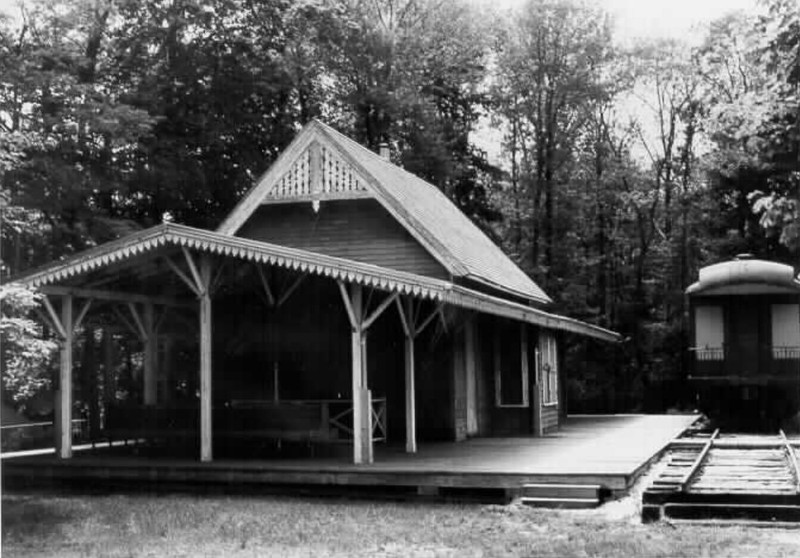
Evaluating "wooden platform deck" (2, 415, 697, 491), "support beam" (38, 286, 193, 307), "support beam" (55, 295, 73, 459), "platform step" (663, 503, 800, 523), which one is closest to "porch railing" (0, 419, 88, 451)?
"wooden platform deck" (2, 415, 697, 491)

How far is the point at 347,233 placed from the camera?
1861cm

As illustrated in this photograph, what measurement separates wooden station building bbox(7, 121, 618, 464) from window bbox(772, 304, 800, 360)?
6.71 m

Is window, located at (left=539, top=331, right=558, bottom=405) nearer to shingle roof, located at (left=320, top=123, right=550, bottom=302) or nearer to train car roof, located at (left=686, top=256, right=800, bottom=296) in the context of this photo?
shingle roof, located at (left=320, top=123, right=550, bottom=302)

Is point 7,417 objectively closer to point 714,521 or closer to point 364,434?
point 364,434

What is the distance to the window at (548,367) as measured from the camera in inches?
834

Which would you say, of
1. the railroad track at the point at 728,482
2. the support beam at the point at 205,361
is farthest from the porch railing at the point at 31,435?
the railroad track at the point at 728,482

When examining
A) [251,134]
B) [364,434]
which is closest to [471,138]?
[251,134]

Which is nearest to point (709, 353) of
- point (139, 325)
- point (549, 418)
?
point (549, 418)

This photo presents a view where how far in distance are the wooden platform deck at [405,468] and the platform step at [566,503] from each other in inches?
14.3

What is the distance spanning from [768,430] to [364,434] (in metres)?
13.6

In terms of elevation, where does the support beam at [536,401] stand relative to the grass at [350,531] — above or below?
above

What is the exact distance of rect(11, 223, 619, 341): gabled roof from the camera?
13.3m

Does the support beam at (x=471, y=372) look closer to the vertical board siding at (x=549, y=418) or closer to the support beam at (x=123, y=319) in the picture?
the vertical board siding at (x=549, y=418)

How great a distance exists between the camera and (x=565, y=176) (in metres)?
40.8
